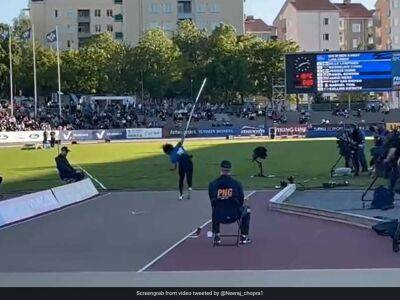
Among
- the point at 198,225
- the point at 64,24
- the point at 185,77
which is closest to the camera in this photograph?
the point at 198,225

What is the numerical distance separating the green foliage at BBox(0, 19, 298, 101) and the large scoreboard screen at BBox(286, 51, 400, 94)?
37647mm

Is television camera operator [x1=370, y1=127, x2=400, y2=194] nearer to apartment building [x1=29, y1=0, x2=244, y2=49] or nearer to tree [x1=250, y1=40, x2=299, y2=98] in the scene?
tree [x1=250, y1=40, x2=299, y2=98]

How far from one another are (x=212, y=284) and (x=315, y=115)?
8365cm

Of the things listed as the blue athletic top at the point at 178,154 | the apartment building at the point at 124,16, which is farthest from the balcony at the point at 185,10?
the blue athletic top at the point at 178,154

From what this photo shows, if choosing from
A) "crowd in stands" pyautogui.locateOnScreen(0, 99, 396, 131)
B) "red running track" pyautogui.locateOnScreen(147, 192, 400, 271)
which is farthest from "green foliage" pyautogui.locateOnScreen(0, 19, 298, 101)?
"red running track" pyautogui.locateOnScreen(147, 192, 400, 271)

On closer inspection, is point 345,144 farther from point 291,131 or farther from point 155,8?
point 155,8

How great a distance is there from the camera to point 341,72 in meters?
52.7

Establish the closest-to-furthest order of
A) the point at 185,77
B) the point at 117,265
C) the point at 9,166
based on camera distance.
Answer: the point at 117,265
the point at 9,166
the point at 185,77

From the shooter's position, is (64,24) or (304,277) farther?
(64,24)

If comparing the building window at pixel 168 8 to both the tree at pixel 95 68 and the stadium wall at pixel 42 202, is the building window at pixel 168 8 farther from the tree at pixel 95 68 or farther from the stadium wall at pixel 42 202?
the stadium wall at pixel 42 202

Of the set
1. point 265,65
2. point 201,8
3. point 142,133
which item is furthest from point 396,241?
point 201,8

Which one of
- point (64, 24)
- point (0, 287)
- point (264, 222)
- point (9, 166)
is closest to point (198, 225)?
point (264, 222)

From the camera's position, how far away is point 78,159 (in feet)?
143
